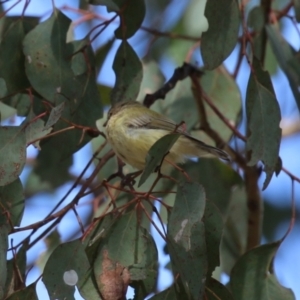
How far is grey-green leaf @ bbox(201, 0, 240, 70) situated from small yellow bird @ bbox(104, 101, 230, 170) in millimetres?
246

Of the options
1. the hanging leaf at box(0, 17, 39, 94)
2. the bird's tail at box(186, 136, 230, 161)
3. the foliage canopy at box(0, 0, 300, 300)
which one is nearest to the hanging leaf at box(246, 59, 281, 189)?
the foliage canopy at box(0, 0, 300, 300)

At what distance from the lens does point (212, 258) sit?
159 centimetres

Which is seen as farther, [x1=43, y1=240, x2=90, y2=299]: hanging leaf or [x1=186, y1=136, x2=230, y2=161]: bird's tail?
[x1=186, y1=136, x2=230, y2=161]: bird's tail

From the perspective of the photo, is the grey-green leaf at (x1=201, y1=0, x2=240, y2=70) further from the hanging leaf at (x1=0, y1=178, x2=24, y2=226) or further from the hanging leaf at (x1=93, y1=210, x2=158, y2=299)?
the hanging leaf at (x1=0, y1=178, x2=24, y2=226)

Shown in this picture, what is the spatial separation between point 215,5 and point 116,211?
0.53m

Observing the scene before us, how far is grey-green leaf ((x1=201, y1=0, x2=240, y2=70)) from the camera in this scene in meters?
1.79

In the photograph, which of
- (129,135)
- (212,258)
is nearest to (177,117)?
(129,135)

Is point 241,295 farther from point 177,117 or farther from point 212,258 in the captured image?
point 177,117

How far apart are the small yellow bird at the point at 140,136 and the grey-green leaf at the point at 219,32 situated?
0.25 metres

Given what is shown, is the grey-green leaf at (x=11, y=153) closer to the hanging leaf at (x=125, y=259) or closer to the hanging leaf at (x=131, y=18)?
the hanging leaf at (x=125, y=259)

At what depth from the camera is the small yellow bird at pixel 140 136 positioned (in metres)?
2.02

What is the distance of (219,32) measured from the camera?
1808 mm

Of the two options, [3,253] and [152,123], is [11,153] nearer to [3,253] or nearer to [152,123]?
[3,253]

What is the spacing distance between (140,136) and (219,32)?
1.38 feet
